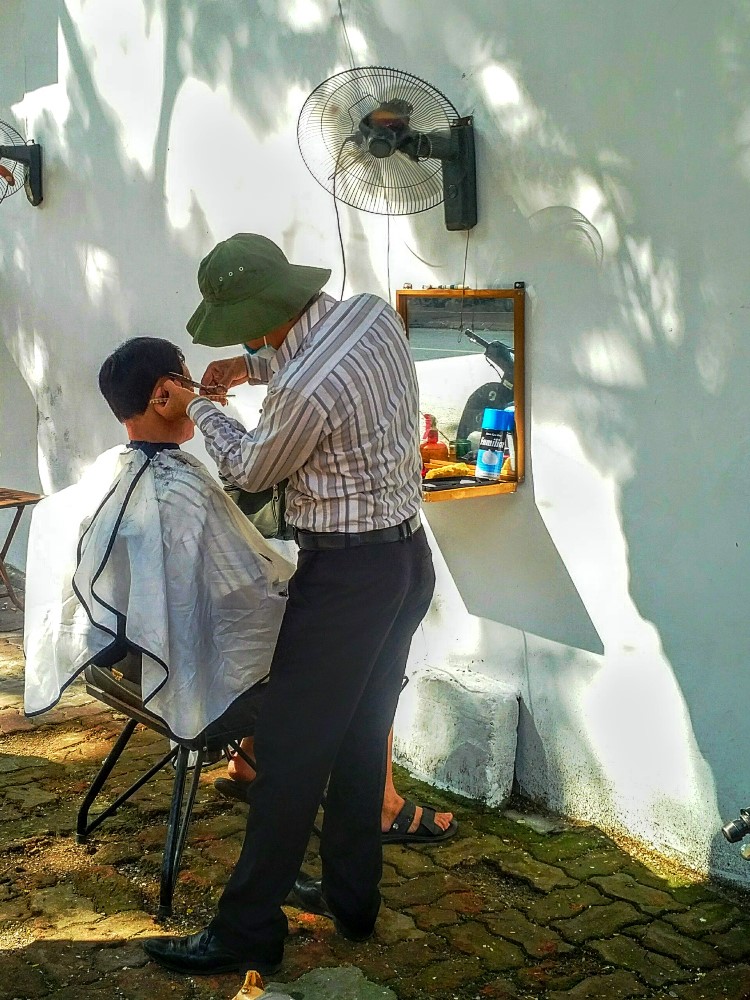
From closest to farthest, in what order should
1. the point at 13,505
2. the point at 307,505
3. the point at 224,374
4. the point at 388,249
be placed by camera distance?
the point at 307,505, the point at 224,374, the point at 388,249, the point at 13,505

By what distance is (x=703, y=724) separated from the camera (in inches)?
112

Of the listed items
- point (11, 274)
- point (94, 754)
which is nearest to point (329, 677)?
point (94, 754)

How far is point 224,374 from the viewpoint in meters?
2.67

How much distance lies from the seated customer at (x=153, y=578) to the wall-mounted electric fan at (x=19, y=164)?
315 cm

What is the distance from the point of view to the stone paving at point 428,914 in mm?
2508

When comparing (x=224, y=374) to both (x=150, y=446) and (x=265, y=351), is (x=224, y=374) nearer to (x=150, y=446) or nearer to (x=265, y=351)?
(x=265, y=351)

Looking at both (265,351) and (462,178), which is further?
(462,178)

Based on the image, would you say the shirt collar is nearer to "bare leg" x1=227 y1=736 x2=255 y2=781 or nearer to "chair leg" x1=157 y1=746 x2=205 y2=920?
"chair leg" x1=157 y1=746 x2=205 y2=920

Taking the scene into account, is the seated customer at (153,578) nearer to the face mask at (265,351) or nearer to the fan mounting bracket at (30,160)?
the face mask at (265,351)

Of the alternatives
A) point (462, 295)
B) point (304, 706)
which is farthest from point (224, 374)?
point (462, 295)

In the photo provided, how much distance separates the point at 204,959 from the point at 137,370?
4.38ft

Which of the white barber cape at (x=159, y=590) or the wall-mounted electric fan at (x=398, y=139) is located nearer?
the white barber cape at (x=159, y=590)

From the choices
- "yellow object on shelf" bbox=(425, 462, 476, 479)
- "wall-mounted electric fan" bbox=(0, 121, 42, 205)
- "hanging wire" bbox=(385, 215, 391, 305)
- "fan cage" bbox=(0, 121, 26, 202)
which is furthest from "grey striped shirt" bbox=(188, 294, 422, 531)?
"fan cage" bbox=(0, 121, 26, 202)

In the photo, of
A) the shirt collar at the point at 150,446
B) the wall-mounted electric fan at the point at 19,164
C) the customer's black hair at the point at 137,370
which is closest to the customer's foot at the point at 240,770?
the shirt collar at the point at 150,446
